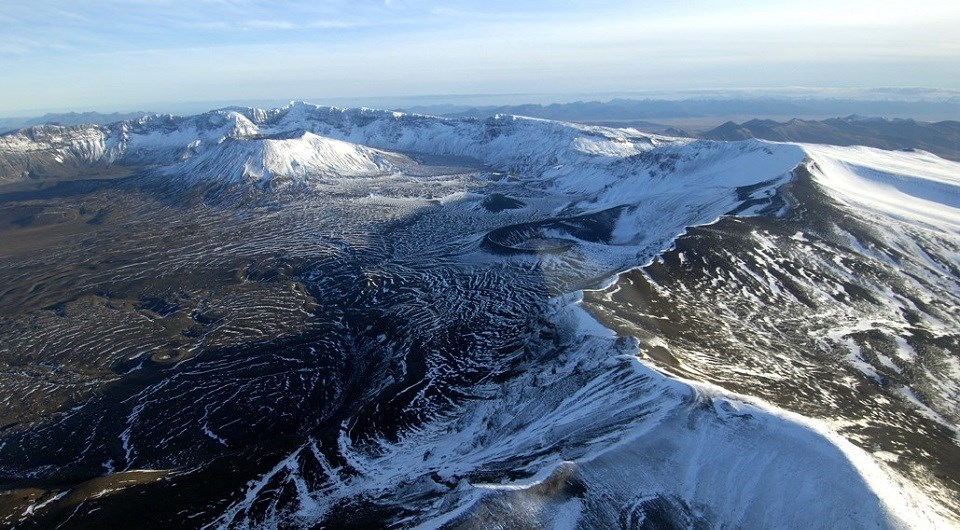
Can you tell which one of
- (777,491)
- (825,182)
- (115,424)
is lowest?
(115,424)

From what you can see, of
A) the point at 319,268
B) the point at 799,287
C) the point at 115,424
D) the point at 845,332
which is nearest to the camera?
the point at 115,424

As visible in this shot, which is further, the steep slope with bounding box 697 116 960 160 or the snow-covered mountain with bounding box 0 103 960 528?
the steep slope with bounding box 697 116 960 160

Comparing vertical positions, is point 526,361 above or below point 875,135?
below

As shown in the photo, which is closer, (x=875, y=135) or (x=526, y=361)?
(x=526, y=361)

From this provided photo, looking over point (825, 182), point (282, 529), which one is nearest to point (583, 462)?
point (282, 529)

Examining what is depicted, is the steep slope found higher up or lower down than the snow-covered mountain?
higher up

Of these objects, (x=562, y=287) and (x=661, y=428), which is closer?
(x=661, y=428)

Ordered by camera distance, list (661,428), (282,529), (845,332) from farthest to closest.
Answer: (845,332) < (661,428) < (282,529)

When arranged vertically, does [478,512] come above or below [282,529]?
above

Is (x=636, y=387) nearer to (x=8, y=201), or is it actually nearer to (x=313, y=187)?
(x=313, y=187)
